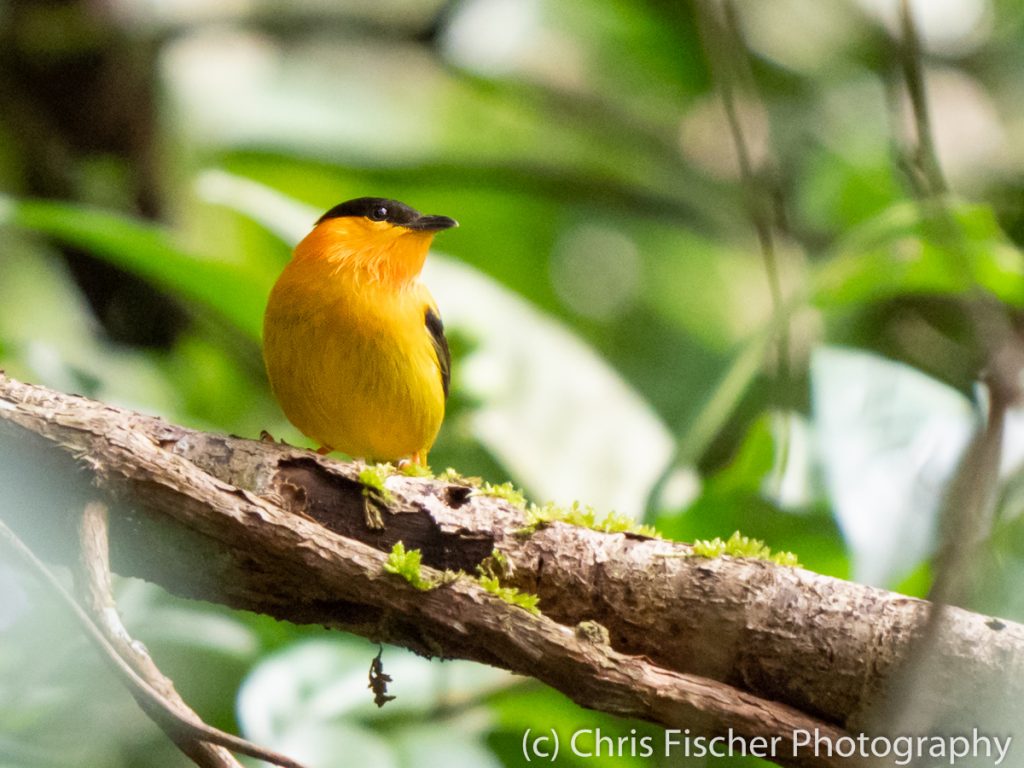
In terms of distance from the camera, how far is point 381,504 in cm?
283

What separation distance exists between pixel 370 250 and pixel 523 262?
3.75 metres

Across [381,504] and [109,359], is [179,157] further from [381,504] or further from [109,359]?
[381,504]

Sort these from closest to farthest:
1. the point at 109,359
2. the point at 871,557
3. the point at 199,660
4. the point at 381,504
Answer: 1. the point at 381,504
2. the point at 871,557
3. the point at 199,660
4. the point at 109,359

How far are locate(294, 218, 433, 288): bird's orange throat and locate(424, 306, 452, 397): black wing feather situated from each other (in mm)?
164

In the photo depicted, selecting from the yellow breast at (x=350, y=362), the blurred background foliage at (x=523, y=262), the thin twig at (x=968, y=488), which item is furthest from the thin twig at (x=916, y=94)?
the yellow breast at (x=350, y=362)

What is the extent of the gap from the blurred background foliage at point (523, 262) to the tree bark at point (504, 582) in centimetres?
46

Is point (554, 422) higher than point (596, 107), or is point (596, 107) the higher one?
point (596, 107)

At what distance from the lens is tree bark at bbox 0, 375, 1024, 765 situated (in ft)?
8.14

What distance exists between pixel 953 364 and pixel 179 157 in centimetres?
504

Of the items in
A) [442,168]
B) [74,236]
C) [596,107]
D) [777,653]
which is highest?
[596,107]

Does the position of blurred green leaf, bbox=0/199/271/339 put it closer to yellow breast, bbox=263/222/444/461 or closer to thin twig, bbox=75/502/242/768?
yellow breast, bbox=263/222/444/461

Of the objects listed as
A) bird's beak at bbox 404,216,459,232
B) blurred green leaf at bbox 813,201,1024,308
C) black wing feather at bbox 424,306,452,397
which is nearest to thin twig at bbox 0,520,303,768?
black wing feather at bbox 424,306,452,397

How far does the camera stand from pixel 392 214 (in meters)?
4.60

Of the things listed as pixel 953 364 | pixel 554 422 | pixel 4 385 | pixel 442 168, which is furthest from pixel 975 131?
pixel 4 385
